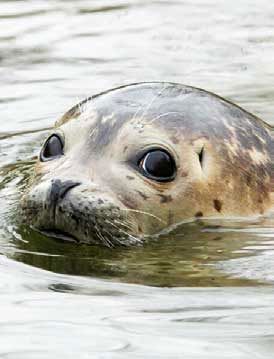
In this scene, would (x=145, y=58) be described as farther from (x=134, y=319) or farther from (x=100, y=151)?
(x=134, y=319)

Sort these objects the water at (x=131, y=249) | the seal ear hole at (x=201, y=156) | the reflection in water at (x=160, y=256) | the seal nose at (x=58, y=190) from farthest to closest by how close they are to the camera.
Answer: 1. the seal ear hole at (x=201, y=156)
2. the seal nose at (x=58, y=190)
3. the reflection in water at (x=160, y=256)
4. the water at (x=131, y=249)

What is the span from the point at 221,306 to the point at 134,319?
14.8 inches

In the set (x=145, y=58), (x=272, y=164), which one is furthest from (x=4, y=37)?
(x=272, y=164)

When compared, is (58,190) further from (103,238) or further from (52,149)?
(52,149)

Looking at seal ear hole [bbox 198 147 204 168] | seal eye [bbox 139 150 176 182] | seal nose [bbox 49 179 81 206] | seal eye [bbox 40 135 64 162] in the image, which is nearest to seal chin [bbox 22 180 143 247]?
Answer: seal nose [bbox 49 179 81 206]

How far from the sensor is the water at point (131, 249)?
471 cm

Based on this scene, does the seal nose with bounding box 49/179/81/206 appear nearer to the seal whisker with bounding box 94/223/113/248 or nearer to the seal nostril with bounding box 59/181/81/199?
the seal nostril with bounding box 59/181/81/199

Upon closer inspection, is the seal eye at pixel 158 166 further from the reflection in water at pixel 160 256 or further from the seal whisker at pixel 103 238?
the seal whisker at pixel 103 238

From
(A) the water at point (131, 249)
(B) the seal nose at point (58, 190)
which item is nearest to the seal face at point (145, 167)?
(B) the seal nose at point (58, 190)

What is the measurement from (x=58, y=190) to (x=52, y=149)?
2.41 feet

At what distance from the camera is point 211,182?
663 cm

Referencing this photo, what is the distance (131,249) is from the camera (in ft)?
20.7

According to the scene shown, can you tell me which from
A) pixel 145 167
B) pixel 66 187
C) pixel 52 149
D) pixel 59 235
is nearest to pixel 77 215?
pixel 66 187

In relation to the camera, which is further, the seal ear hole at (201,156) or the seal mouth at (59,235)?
the seal ear hole at (201,156)
